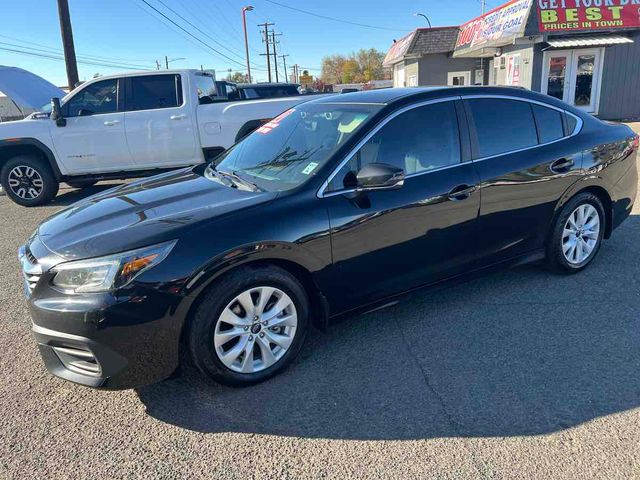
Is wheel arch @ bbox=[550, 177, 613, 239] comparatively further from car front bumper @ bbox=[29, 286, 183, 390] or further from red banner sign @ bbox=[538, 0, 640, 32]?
red banner sign @ bbox=[538, 0, 640, 32]

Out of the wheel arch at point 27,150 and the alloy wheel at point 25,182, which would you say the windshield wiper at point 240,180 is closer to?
the wheel arch at point 27,150

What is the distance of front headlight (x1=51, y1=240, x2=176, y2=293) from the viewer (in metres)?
2.54

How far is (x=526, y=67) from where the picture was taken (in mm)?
18078

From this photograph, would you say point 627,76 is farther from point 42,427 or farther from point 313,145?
point 42,427

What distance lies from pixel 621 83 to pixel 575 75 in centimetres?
161

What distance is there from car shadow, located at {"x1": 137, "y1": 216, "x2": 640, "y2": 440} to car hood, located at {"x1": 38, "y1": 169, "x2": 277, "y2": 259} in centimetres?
97

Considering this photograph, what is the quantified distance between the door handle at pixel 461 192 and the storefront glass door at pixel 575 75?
54.4 feet

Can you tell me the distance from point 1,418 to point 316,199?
218 centimetres

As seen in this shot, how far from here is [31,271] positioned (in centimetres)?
279

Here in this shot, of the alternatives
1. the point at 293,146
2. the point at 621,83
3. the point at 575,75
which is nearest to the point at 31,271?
the point at 293,146

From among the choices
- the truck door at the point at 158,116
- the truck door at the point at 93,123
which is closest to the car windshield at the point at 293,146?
the truck door at the point at 158,116

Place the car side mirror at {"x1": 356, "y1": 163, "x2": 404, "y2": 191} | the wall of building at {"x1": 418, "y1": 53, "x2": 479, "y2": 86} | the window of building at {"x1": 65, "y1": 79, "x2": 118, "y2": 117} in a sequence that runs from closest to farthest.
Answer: the car side mirror at {"x1": 356, "y1": 163, "x2": 404, "y2": 191} < the window of building at {"x1": 65, "y1": 79, "x2": 118, "y2": 117} < the wall of building at {"x1": 418, "y1": 53, "x2": 479, "y2": 86}

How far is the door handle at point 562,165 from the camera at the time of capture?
13.1ft

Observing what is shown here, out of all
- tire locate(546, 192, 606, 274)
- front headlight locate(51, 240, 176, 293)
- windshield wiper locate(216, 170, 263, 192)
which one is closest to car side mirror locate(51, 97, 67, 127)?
windshield wiper locate(216, 170, 263, 192)
